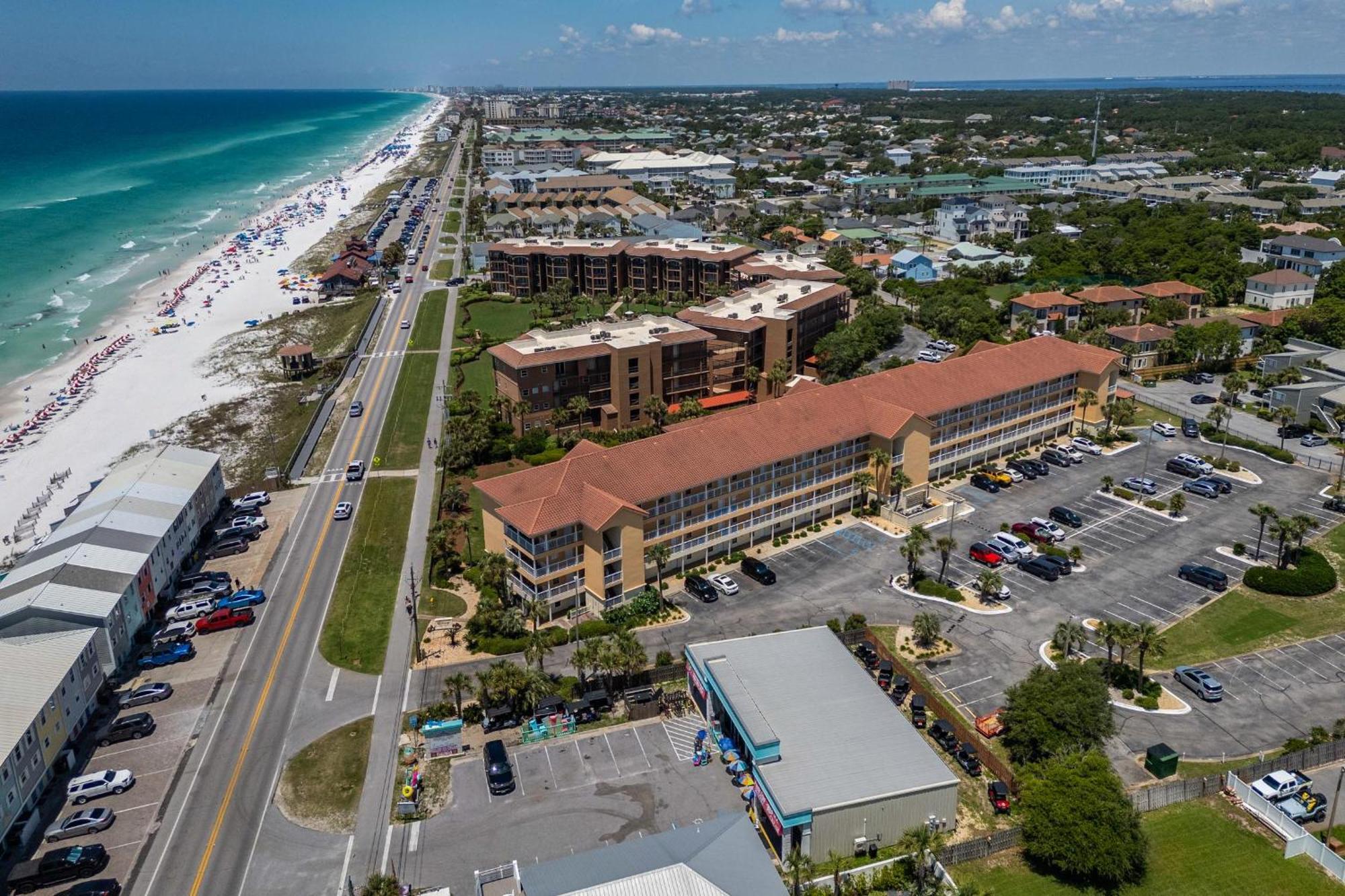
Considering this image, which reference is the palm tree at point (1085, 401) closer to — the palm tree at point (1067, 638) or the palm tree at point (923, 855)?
the palm tree at point (1067, 638)

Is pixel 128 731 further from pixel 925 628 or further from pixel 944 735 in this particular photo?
pixel 925 628

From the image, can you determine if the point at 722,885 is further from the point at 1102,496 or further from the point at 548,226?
the point at 548,226

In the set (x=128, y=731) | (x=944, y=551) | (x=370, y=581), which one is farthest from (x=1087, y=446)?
(x=128, y=731)

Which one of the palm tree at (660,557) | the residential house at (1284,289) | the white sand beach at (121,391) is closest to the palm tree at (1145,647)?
the palm tree at (660,557)

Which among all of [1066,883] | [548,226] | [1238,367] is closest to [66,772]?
[1066,883]

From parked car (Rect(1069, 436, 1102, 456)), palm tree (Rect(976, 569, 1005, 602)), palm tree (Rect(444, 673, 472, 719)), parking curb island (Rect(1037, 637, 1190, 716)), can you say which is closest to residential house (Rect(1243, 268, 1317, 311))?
parked car (Rect(1069, 436, 1102, 456))
